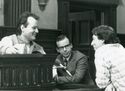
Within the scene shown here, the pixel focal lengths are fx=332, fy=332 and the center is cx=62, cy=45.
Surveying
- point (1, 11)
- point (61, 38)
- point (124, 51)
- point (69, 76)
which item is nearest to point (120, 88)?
point (124, 51)

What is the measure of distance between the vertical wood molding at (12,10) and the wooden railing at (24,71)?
2.56 m

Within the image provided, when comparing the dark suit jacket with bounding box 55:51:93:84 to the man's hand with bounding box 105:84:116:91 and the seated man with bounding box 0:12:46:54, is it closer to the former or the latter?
the seated man with bounding box 0:12:46:54

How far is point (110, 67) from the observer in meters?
3.14

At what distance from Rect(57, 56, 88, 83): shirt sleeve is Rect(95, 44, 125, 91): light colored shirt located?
71 centimetres

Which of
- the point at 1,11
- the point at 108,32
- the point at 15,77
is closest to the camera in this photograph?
the point at 15,77

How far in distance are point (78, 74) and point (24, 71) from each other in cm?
139

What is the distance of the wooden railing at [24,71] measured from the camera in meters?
2.70

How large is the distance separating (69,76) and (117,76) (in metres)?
0.94

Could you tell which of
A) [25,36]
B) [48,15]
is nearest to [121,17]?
[48,15]

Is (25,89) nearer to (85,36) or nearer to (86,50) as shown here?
(86,50)

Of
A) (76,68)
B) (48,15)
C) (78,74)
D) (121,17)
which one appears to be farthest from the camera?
(121,17)

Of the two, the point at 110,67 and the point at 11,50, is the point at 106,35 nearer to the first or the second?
the point at 110,67

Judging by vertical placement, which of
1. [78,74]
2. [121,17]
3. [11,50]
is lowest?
[78,74]

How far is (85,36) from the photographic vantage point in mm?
8031
